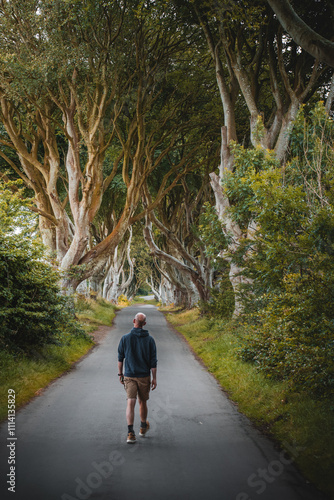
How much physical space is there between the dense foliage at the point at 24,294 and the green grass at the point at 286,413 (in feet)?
14.6

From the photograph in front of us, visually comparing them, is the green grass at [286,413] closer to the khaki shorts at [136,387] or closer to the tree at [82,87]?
the khaki shorts at [136,387]

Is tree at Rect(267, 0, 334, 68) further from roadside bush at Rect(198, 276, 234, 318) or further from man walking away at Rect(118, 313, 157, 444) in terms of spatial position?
roadside bush at Rect(198, 276, 234, 318)

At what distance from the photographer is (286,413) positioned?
5.71 meters

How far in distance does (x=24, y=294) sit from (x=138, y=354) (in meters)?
4.32

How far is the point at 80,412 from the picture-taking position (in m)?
6.07

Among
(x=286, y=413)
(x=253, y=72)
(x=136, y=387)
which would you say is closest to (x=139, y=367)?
(x=136, y=387)

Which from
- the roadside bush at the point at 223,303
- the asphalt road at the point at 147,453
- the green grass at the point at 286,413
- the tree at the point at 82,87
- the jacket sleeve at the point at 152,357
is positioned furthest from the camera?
the roadside bush at the point at 223,303

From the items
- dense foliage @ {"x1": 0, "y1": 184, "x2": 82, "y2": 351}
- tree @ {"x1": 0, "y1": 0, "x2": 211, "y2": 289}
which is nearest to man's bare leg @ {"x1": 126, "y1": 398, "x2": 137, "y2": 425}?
dense foliage @ {"x1": 0, "y1": 184, "x2": 82, "y2": 351}

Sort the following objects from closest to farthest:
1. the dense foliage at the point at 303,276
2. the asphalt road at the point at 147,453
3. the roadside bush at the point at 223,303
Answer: the asphalt road at the point at 147,453 < the dense foliage at the point at 303,276 < the roadside bush at the point at 223,303

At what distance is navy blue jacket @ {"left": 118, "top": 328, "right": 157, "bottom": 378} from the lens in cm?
532

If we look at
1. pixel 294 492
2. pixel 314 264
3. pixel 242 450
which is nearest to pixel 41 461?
pixel 242 450

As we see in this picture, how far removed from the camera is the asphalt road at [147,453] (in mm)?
3674

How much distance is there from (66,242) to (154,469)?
13.2 metres

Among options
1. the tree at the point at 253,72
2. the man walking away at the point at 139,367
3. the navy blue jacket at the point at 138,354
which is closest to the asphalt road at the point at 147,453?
the man walking away at the point at 139,367
